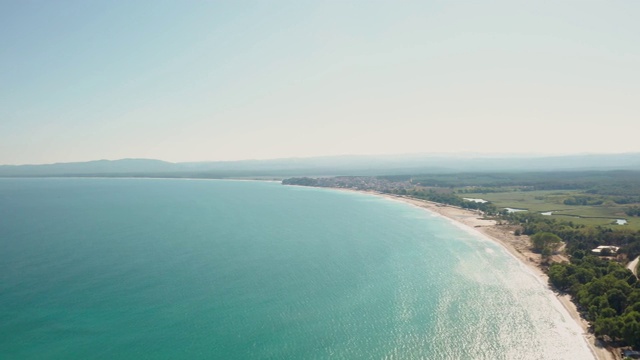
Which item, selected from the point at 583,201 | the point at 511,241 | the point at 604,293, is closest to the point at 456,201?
the point at 583,201

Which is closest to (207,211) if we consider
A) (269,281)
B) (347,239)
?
(347,239)

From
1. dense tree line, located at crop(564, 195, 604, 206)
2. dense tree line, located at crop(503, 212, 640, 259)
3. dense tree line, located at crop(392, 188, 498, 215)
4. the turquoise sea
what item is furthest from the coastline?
dense tree line, located at crop(564, 195, 604, 206)

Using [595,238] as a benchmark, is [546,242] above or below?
above

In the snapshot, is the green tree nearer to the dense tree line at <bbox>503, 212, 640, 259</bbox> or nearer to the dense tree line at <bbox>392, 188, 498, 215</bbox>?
the dense tree line at <bbox>503, 212, 640, 259</bbox>

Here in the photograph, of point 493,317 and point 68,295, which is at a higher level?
point 68,295

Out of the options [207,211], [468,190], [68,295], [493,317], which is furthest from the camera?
[468,190]

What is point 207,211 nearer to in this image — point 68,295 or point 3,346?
point 68,295

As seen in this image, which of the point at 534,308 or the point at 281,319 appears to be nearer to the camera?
the point at 281,319

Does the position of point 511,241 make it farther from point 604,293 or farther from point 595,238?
point 604,293
